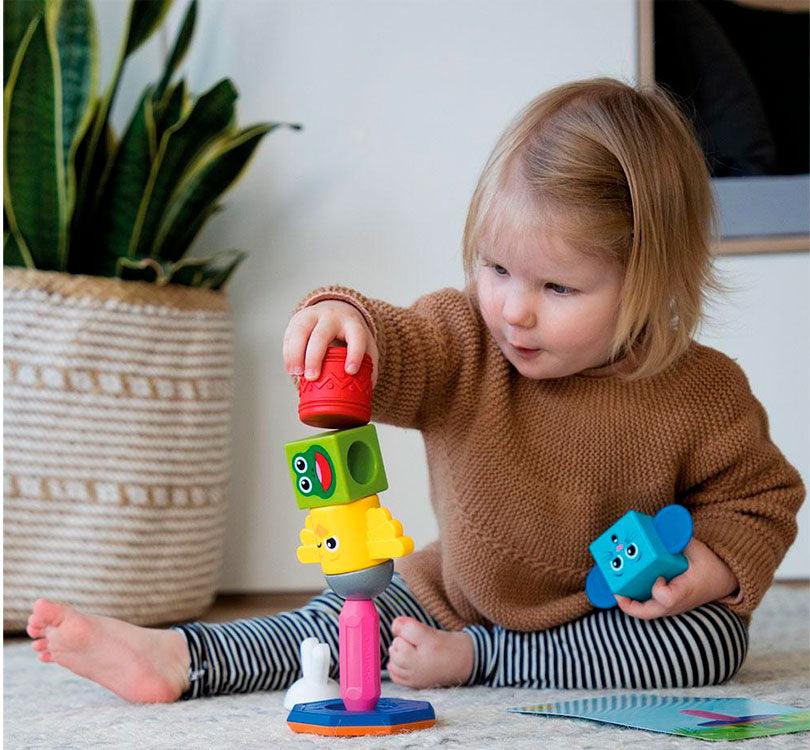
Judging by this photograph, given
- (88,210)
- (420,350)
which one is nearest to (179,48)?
(88,210)

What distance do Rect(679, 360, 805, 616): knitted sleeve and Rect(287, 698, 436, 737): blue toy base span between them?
0.37m

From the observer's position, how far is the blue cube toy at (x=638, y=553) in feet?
3.06

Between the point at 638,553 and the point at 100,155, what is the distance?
40.5 inches

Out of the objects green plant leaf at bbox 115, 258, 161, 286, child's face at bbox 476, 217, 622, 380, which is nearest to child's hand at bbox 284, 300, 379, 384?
child's face at bbox 476, 217, 622, 380

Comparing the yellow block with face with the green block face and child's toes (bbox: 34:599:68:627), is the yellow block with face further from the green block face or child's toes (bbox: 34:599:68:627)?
child's toes (bbox: 34:599:68:627)

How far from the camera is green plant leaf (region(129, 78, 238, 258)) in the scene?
154 cm

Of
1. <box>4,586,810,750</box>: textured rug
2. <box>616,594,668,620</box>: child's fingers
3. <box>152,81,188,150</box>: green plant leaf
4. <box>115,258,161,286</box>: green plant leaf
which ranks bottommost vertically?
<box>4,586,810,750</box>: textured rug

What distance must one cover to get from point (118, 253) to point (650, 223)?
2.92ft

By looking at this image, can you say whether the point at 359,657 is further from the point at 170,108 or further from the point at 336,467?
the point at 170,108

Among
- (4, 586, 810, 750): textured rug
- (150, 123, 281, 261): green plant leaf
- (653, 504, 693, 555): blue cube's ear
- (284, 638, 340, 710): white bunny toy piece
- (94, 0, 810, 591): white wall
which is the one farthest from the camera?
(94, 0, 810, 591): white wall

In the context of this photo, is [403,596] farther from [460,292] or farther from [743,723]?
[743,723]

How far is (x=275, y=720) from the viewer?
0.82 meters

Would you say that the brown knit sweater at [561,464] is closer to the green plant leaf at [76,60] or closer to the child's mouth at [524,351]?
the child's mouth at [524,351]

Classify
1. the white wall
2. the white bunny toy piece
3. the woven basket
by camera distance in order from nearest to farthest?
the white bunny toy piece < the woven basket < the white wall
